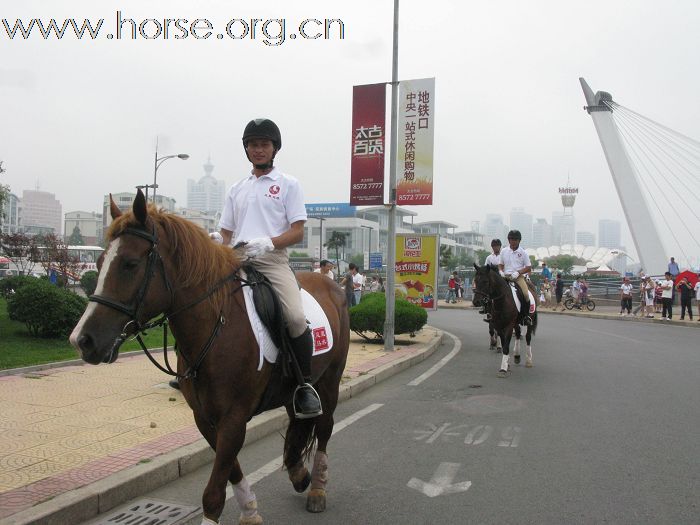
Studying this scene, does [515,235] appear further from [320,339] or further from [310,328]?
[310,328]

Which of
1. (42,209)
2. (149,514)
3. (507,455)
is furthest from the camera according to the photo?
(42,209)

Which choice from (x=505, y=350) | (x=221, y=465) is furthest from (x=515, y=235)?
(x=221, y=465)

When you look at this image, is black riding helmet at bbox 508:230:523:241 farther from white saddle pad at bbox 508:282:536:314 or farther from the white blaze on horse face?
the white blaze on horse face

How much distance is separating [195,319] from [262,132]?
1407mm

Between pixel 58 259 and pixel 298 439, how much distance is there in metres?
23.7

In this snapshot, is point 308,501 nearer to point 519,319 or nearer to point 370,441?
point 370,441

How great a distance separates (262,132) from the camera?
3988 mm

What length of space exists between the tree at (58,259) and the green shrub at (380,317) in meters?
14.6

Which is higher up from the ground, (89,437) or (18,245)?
(18,245)

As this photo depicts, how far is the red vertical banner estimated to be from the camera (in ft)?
43.1

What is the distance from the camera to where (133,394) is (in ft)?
24.5

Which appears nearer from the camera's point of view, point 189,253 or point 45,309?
point 189,253

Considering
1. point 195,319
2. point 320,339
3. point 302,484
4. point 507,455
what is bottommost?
point 507,455

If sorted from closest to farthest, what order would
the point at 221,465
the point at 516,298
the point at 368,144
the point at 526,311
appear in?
the point at 221,465
the point at 516,298
the point at 526,311
the point at 368,144
